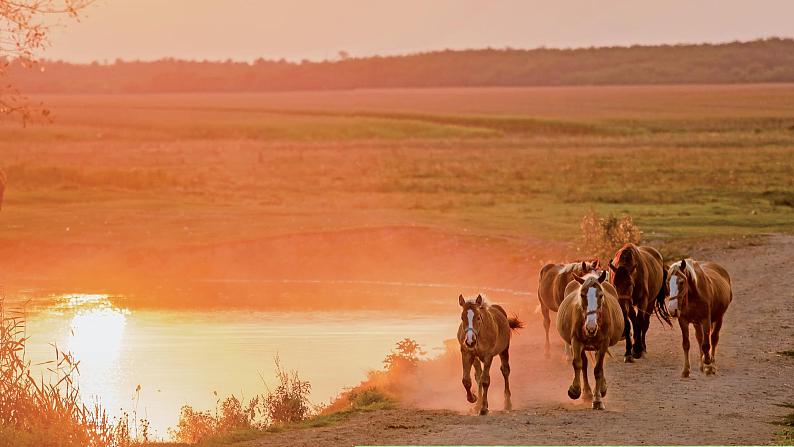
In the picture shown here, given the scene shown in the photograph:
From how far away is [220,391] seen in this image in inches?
826

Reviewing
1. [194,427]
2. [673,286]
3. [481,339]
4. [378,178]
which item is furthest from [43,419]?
[378,178]

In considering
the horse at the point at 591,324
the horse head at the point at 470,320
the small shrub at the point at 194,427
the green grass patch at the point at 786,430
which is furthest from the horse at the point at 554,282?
the small shrub at the point at 194,427

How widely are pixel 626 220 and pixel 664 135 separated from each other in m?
69.6

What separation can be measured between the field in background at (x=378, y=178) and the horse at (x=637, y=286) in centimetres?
1331

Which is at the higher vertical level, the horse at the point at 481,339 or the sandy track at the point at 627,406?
the horse at the point at 481,339

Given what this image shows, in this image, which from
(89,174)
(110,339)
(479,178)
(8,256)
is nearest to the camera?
(110,339)

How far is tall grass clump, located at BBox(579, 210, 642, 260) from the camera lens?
1178 inches

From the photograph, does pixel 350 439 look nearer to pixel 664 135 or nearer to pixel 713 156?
pixel 713 156

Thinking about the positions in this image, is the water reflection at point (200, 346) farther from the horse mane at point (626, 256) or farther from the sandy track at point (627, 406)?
the horse mane at point (626, 256)

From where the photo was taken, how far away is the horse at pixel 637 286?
1984cm

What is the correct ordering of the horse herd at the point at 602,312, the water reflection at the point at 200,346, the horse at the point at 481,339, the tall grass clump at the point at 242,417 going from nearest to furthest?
the horse at the point at 481,339
the horse herd at the point at 602,312
the tall grass clump at the point at 242,417
the water reflection at the point at 200,346

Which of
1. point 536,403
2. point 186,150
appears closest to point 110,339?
point 536,403

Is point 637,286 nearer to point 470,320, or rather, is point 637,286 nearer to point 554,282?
point 554,282

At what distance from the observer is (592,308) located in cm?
1573
